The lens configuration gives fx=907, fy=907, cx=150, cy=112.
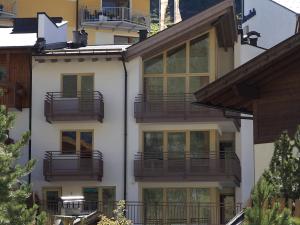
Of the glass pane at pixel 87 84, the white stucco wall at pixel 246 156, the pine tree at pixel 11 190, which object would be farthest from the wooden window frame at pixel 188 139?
the pine tree at pixel 11 190

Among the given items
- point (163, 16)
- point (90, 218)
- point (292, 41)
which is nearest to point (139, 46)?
point (90, 218)

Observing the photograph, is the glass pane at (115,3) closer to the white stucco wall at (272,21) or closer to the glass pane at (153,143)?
the white stucco wall at (272,21)

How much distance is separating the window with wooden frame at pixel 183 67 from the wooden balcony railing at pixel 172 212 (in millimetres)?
4319

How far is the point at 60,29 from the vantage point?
127 feet

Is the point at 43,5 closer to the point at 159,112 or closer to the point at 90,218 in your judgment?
the point at 159,112

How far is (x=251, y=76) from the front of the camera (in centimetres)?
1536

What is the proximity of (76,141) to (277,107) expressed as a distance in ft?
63.5

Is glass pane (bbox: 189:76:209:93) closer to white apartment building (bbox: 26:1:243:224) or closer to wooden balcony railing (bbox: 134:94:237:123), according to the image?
white apartment building (bbox: 26:1:243:224)

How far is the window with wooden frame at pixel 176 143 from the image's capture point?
3325 centimetres

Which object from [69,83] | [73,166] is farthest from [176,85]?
[73,166]

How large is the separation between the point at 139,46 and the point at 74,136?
4.17 m

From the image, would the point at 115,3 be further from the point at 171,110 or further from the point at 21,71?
the point at 171,110

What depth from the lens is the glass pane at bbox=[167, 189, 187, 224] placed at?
3156 centimetres

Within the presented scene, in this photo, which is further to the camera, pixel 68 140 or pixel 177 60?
pixel 68 140
